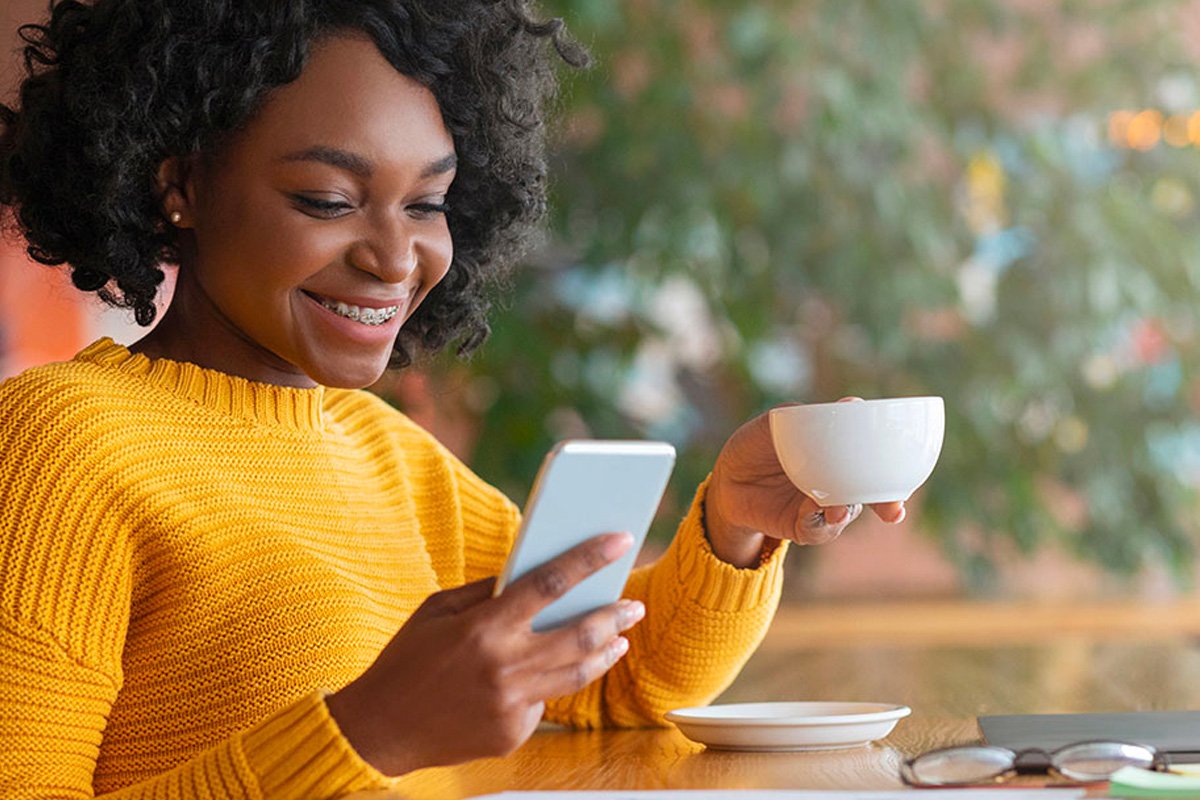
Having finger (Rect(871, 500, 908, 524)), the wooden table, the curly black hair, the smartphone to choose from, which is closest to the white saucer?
the wooden table

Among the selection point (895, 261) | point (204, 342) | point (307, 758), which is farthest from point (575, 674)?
point (895, 261)

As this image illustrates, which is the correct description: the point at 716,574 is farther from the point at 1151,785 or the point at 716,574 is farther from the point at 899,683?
the point at 899,683

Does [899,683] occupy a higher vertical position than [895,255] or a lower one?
lower

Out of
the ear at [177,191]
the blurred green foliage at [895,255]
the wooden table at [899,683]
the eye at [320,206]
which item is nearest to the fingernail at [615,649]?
the wooden table at [899,683]

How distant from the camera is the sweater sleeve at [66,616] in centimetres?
97

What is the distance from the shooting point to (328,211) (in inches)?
45.9

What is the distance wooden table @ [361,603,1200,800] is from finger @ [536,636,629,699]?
0.36 ft

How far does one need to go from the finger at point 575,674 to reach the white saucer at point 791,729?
0.22 metres

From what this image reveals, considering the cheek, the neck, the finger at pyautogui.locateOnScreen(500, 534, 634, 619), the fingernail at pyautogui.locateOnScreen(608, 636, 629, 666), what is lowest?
the fingernail at pyautogui.locateOnScreen(608, 636, 629, 666)

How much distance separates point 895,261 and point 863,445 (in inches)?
130

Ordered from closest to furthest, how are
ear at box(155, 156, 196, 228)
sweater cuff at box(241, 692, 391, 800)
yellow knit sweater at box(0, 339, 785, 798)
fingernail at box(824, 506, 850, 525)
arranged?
1. sweater cuff at box(241, 692, 391, 800)
2. yellow knit sweater at box(0, 339, 785, 798)
3. fingernail at box(824, 506, 850, 525)
4. ear at box(155, 156, 196, 228)

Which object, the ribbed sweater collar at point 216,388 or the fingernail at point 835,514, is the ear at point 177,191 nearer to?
the ribbed sweater collar at point 216,388

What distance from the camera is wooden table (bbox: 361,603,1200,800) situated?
100cm

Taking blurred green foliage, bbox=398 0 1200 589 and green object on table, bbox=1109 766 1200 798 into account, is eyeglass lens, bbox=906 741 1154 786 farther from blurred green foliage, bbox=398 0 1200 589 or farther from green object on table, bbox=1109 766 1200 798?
blurred green foliage, bbox=398 0 1200 589
